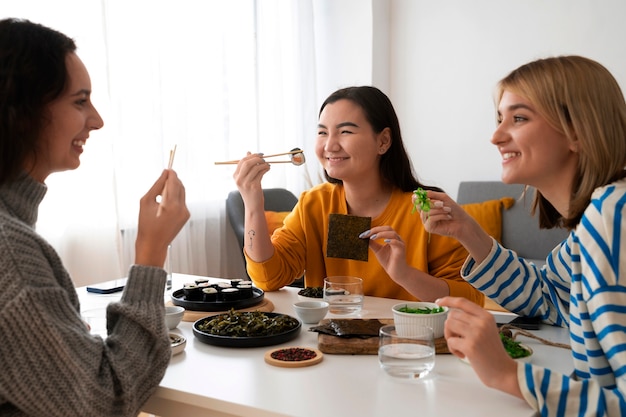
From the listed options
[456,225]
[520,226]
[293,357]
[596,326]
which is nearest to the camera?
[596,326]

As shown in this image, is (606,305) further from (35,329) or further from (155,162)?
(155,162)

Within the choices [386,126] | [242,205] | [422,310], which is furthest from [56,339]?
[242,205]

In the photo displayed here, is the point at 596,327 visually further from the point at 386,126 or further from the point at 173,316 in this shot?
the point at 386,126

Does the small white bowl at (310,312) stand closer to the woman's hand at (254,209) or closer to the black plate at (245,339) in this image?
the black plate at (245,339)

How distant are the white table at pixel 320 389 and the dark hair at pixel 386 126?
931 mm

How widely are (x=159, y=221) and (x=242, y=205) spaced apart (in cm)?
249

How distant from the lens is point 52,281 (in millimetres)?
1062

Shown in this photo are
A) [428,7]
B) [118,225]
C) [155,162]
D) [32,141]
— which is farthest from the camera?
[428,7]

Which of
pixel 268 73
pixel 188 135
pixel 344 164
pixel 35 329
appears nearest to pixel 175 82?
pixel 188 135

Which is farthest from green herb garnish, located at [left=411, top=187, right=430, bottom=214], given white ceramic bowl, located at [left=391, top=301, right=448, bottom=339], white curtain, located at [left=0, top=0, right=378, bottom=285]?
white curtain, located at [left=0, top=0, right=378, bottom=285]

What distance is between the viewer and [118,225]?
3.23 metres

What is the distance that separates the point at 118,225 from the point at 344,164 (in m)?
1.55

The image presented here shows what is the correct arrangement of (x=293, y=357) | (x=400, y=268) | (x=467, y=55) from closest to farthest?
(x=293, y=357) < (x=400, y=268) < (x=467, y=55)

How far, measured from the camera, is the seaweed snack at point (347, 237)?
195 centimetres
